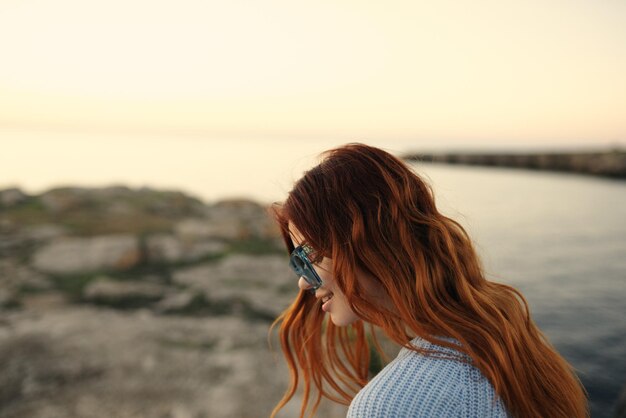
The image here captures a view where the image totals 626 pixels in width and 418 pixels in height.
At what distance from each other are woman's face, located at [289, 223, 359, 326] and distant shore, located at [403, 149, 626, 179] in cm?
2760

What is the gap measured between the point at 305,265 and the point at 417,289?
0.49 meters

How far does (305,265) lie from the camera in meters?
2.02

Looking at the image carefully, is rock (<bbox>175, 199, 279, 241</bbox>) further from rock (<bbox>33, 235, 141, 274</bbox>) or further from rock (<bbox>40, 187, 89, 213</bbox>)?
rock (<bbox>40, 187, 89, 213</bbox>)

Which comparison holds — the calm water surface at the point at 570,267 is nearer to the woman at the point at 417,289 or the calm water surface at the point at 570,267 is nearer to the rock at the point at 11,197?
the woman at the point at 417,289

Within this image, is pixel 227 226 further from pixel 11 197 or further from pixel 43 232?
pixel 11 197

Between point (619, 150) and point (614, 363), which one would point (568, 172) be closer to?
point (619, 150)

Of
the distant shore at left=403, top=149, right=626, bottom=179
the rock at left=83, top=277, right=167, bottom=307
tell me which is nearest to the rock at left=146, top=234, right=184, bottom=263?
the rock at left=83, top=277, right=167, bottom=307

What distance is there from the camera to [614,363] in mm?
6027

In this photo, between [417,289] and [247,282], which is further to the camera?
[247,282]

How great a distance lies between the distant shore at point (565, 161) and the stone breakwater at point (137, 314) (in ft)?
71.6

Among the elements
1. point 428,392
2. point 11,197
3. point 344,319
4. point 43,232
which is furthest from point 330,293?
point 11,197

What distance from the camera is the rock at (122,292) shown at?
22.6 ft

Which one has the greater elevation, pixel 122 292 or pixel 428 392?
pixel 428 392

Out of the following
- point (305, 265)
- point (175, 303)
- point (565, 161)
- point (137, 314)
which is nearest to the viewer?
point (305, 265)
